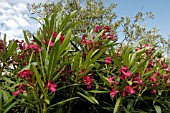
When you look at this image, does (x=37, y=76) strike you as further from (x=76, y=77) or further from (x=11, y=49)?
(x=11, y=49)

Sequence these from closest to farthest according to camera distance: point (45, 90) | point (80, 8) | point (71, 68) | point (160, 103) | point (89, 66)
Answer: point (45, 90) → point (89, 66) → point (71, 68) → point (160, 103) → point (80, 8)

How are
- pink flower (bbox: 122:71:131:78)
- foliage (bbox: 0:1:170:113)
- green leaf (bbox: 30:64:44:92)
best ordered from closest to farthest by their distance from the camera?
green leaf (bbox: 30:64:44:92) → foliage (bbox: 0:1:170:113) → pink flower (bbox: 122:71:131:78)

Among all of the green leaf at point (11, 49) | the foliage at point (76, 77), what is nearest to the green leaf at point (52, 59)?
the foliage at point (76, 77)

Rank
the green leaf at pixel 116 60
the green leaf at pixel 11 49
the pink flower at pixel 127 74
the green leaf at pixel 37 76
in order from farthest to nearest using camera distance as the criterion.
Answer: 1. the green leaf at pixel 11 49
2. the green leaf at pixel 116 60
3. the pink flower at pixel 127 74
4. the green leaf at pixel 37 76

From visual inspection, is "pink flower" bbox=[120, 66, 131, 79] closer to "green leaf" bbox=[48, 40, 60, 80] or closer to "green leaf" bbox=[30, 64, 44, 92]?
"green leaf" bbox=[48, 40, 60, 80]

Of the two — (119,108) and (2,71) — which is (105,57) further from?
(2,71)

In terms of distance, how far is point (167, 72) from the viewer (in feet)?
9.86

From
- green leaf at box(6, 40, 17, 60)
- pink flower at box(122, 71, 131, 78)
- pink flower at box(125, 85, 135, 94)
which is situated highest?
green leaf at box(6, 40, 17, 60)

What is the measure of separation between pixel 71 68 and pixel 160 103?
A: 0.95 metres

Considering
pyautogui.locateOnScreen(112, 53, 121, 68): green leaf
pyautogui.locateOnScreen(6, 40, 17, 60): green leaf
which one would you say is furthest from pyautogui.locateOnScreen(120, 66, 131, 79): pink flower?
pyautogui.locateOnScreen(6, 40, 17, 60): green leaf

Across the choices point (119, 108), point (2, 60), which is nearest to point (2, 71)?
point (2, 60)

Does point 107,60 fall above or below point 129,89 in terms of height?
above

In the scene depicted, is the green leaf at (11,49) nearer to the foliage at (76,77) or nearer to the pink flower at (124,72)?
the foliage at (76,77)

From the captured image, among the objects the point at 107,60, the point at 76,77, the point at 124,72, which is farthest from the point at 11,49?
the point at 124,72
